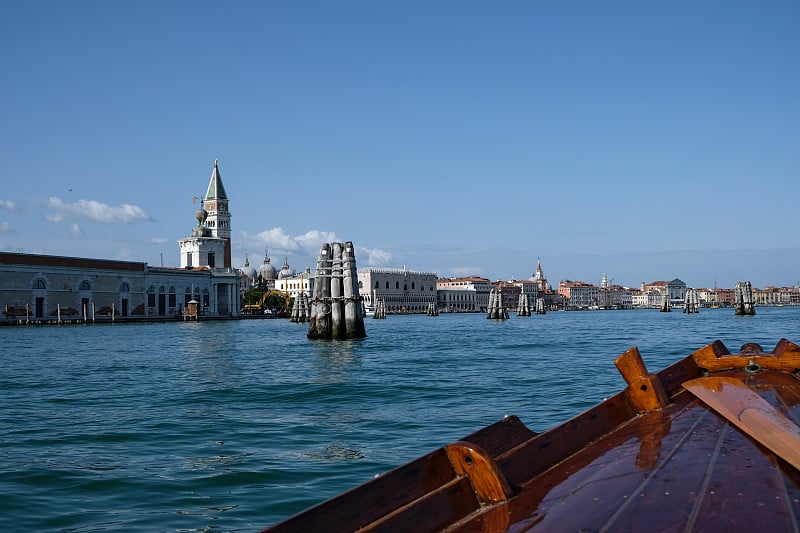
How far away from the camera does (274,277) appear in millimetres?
163250

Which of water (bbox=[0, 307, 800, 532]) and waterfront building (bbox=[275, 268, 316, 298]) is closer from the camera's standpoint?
water (bbox=[0, 307, 800, 532])

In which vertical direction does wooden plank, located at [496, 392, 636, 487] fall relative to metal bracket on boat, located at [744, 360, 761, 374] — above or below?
below

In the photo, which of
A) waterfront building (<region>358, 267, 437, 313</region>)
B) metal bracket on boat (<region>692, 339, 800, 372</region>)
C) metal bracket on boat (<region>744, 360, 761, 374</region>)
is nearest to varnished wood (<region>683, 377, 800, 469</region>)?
metal bracket on boat (<region>744, 360, 761, 374</region>)

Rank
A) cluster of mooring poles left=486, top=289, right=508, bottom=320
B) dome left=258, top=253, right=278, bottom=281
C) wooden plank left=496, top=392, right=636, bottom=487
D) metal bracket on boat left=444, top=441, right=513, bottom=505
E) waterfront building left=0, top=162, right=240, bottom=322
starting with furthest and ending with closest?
dome left=258, top=253, right=278, bottom=281 → cluster of mooring poles left=486, top=289, right=508, bottom=320 → waterfront building left=0, top=162, right=240, bottom=322 → wooden plank left=496, top=392, right=636, bottom=487 → metal bracket on boat left=444, top=441, right=513, bottom=505

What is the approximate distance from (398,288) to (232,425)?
13664 centimetres

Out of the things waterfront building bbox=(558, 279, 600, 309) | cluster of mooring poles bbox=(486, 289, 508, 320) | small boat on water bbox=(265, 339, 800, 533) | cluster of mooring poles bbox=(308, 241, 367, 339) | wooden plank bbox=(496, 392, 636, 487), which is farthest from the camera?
waterfront building bbox=(558, 279, 600, 309)

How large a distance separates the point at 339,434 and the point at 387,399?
3795 millimetres

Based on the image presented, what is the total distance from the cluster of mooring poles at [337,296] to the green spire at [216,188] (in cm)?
7806

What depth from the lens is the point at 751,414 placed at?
174 inches

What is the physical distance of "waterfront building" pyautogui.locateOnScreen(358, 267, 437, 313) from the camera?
5541 inches

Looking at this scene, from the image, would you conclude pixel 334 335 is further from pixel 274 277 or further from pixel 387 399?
pixel 274 277

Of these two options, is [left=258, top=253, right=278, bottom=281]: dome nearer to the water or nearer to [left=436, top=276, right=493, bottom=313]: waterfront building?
[left=436, top=276, right=493, bottom=313]: waterfront building

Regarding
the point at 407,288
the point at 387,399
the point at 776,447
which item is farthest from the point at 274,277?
the point at 776,447

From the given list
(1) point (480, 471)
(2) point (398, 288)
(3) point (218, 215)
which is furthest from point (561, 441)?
(2) point (398, 288)
